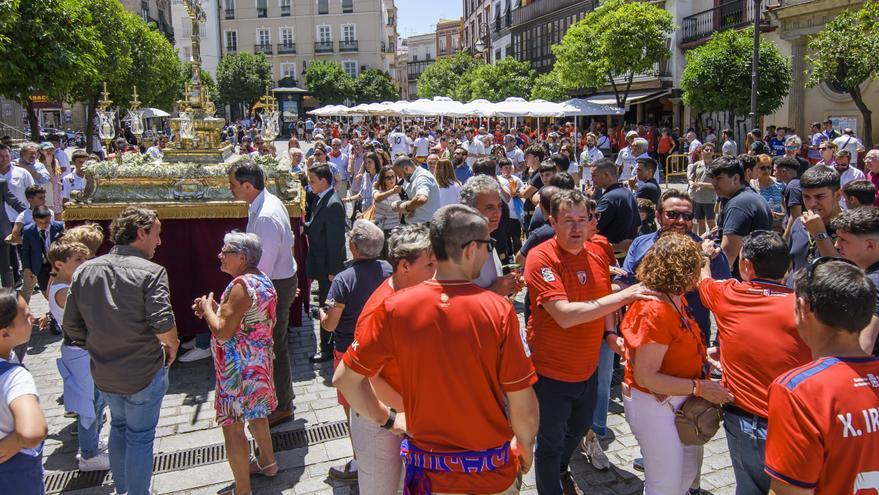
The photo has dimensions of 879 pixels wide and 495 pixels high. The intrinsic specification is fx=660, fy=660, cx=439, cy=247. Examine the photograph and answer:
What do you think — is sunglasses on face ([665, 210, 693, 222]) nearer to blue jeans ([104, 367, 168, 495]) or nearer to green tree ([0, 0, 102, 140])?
blue jeans ([104, 367, 168, 495])

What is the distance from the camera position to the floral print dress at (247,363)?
396cm

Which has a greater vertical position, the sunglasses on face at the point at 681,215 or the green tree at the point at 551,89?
the green tree at the point at 551,89

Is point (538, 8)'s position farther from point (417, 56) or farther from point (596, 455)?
point (417, 56)

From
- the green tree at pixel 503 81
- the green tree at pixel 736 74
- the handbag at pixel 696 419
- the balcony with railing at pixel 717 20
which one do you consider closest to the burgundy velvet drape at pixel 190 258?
the handbag at pixel 696 419

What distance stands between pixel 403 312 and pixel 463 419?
46 centimetres

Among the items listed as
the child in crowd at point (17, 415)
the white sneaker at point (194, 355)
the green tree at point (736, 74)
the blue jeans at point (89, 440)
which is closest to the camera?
the child in crowd at point (17, 415)

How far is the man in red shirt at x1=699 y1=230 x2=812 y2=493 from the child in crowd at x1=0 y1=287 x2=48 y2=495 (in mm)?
2979

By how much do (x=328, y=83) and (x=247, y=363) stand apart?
51.3 metres

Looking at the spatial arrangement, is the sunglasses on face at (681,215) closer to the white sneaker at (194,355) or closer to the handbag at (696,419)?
the handbag at (696,419)

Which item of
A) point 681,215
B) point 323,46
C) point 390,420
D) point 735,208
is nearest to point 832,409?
point 390,420

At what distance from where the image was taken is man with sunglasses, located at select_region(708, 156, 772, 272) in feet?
16.4

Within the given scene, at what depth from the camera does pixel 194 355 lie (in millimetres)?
6598

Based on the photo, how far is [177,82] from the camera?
32844mm

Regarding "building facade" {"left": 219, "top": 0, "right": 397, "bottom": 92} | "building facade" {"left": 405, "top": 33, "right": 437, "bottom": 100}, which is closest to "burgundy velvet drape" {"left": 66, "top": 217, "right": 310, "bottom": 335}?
"building facade" {"left": 219, "top": 0, "right": 397, "bottom": 92}
